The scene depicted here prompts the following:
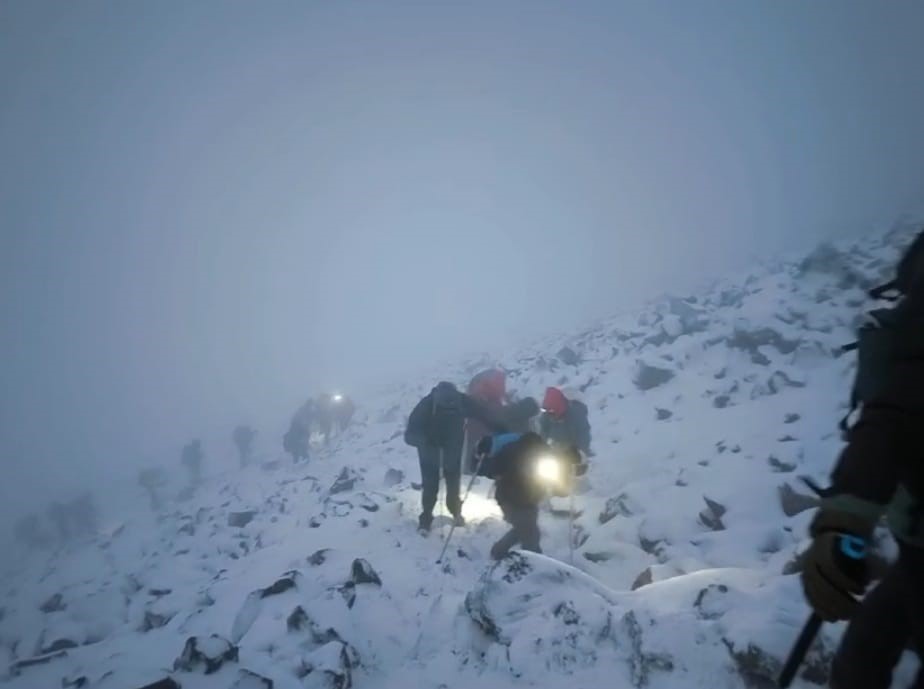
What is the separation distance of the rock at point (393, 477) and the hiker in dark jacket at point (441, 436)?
6675mm

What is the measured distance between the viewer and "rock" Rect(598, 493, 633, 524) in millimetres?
10430

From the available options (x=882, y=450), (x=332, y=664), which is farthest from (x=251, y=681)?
(x=882, y=450)

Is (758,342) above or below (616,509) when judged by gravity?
above

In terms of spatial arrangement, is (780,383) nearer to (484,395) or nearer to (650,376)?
(650,376)

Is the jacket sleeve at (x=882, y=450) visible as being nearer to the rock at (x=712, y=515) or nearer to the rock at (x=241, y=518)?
the rock at (x=712, y=515)

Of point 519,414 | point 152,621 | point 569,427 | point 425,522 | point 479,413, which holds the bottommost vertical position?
point 152,621

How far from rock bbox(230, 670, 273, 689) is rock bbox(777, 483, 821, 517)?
27.5 ft

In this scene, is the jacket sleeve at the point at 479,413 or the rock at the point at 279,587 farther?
the jacket sleeve at the point at 479,413

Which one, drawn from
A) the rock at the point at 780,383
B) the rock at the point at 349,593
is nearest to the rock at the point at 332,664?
the rock at the point at 349,593

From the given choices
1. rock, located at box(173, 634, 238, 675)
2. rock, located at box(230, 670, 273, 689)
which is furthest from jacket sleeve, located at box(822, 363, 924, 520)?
rock, located at box(173, 634, 238, 675)

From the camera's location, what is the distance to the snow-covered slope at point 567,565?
4.61 metres

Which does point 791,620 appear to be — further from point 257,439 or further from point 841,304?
point 257,439

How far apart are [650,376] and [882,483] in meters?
16.2

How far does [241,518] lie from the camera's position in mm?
17922
